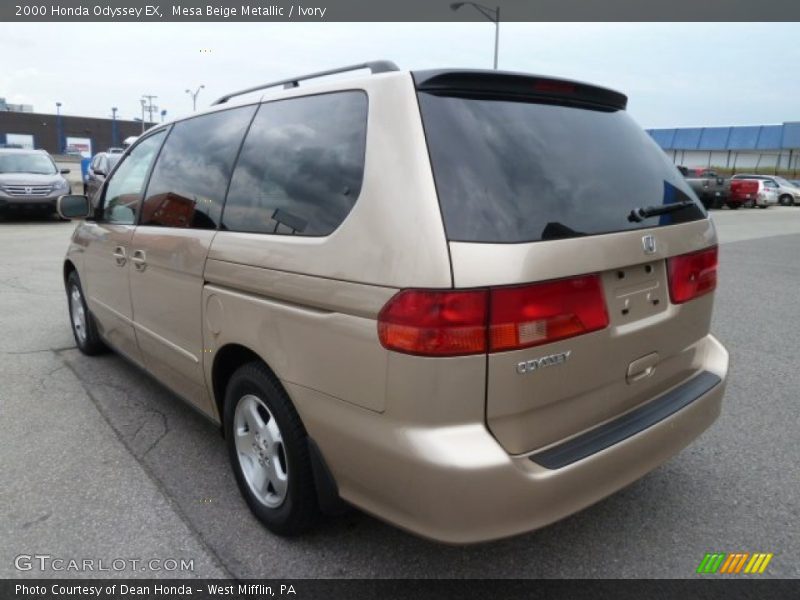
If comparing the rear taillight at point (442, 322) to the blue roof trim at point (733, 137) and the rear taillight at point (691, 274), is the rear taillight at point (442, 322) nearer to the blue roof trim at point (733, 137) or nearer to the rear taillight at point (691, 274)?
the rear taillight at point (691, 274)

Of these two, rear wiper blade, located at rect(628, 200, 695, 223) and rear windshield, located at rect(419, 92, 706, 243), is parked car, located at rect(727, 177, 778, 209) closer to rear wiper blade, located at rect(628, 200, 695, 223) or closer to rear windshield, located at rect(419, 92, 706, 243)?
rear wiper blade, located at rect(628, 200, 695, 223)

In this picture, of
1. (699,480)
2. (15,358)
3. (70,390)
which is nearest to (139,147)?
(70,390)

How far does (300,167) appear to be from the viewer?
240 cm

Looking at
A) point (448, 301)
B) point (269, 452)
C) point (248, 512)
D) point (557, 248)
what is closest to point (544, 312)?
point (557, 248)

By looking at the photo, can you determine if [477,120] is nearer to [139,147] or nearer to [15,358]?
[139,147]

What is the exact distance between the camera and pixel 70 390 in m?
4.22

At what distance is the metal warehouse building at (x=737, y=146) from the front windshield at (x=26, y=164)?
5057cm

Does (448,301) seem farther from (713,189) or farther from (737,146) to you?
(737,146)

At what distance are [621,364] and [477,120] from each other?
101cm

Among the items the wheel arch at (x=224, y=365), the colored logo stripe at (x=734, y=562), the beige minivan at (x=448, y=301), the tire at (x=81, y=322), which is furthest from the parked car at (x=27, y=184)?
the colored logo stripe at (x=734, y=562)

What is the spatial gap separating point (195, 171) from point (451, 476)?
214 cm

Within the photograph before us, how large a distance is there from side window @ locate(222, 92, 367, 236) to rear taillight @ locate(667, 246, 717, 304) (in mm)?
1307

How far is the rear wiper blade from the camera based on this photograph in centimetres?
228

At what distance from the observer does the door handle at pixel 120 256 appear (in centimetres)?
370
